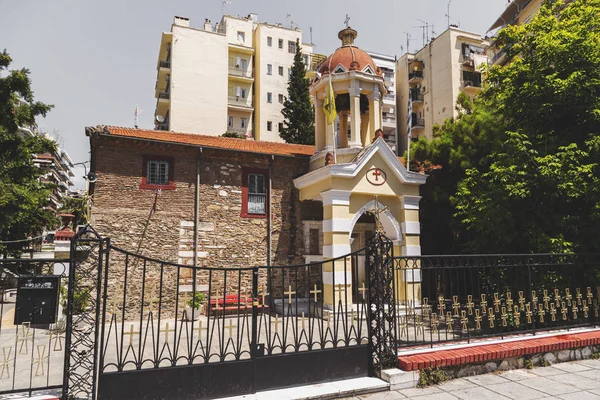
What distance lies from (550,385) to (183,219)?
11.8 meters

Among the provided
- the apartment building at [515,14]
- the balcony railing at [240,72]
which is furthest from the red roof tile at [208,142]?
the balcony railing at [240,72]

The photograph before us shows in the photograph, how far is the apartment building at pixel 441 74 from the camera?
3781cm

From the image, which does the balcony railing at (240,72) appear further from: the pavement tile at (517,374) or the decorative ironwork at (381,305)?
the pavement tile at (517,374)

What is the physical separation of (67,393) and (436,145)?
14903 mm

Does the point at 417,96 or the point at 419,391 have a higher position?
the point at 417,96

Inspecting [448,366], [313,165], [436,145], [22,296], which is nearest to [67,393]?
[22,296]

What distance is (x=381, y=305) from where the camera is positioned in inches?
266

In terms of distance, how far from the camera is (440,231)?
658 inches

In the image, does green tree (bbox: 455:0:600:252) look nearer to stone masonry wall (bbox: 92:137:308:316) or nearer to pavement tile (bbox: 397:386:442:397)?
pavement tile (bbox: 397:386:442:397)

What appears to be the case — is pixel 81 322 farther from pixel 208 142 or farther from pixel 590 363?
pixel 208 142

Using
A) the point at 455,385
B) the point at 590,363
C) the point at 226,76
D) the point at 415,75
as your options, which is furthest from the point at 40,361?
the point at 415,75

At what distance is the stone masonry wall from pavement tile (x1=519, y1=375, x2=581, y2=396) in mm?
8604

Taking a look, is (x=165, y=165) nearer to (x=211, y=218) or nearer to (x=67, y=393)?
(x=211, y=218)

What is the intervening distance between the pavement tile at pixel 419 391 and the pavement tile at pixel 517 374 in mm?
1441
